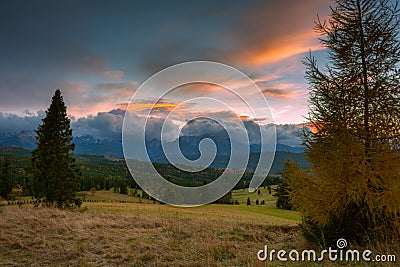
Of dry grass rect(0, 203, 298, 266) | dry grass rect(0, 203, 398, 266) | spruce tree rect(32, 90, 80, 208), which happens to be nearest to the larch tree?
dry grass rect(0, 203, 398, 266)

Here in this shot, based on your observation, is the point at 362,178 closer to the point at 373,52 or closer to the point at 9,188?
the point at 373,52

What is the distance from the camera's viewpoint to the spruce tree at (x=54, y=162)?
27031 millimetres

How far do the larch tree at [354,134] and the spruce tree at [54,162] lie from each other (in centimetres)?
2447

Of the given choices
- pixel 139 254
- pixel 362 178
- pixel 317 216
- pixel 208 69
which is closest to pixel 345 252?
pixel 317 216

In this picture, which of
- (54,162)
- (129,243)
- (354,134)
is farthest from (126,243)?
(54,162)

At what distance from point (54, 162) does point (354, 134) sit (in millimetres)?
26935

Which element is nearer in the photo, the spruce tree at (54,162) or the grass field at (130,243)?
the grass field at (130,243)

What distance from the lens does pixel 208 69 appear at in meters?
17.2

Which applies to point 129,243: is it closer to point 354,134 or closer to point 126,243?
point 126,243

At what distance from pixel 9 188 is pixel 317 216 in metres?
59.1

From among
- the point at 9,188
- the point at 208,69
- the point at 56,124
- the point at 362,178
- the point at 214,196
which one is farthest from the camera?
the point at 214,196

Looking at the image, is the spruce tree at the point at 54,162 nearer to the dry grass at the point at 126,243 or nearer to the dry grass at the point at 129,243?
the dry grass at the point at 126,243

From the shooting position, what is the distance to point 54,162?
89.4ft

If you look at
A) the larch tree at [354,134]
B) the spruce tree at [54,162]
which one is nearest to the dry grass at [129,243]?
the larch tree at [354,134]
